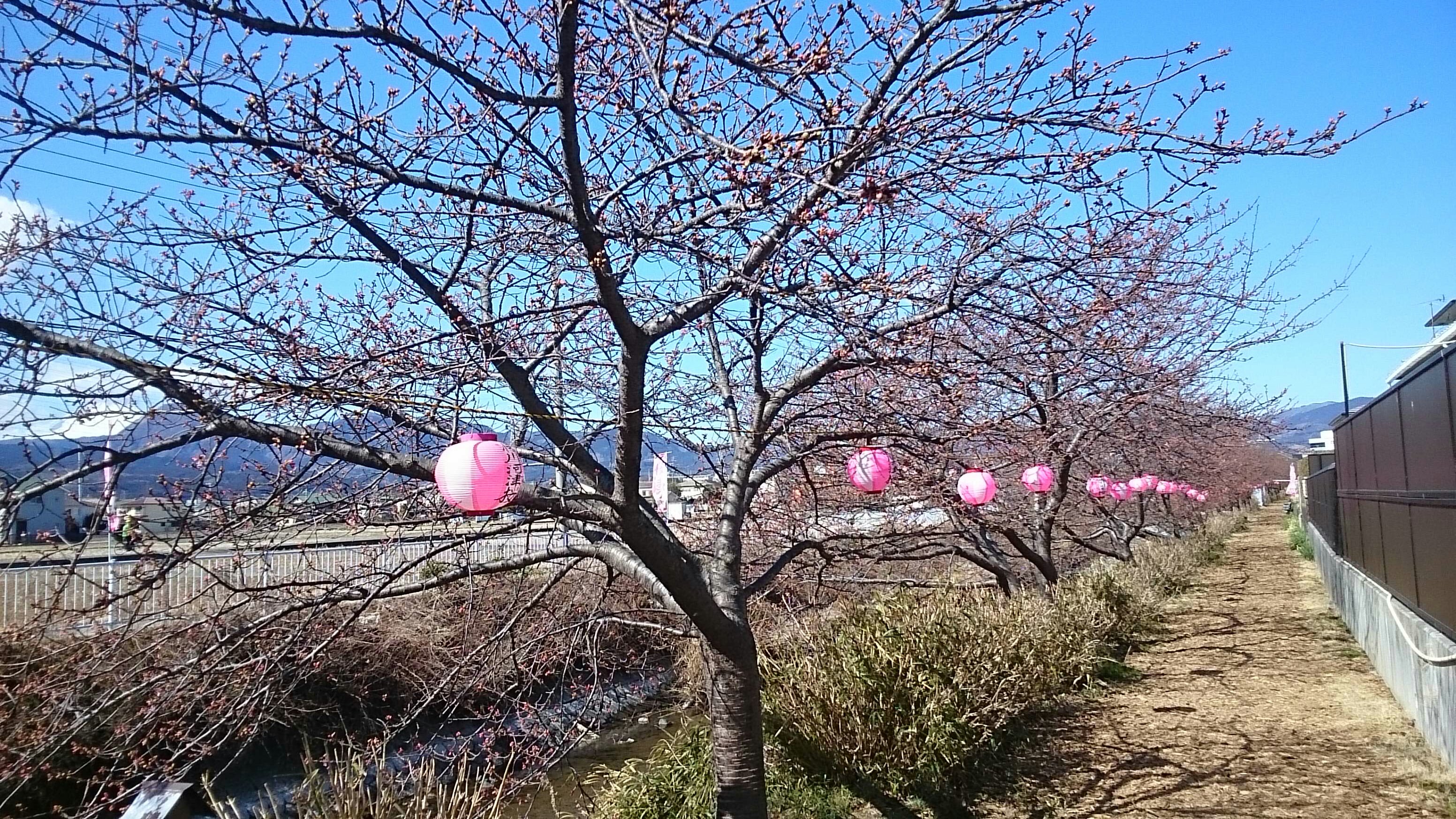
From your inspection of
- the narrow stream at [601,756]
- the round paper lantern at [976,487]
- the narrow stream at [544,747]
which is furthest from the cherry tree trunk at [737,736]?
the narrow stream at [601,756]

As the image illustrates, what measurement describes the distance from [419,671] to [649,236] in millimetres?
8119

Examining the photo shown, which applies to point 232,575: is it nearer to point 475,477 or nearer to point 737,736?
point 475,477

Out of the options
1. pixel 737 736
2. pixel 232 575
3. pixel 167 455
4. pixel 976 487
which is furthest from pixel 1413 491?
pixel 167 455

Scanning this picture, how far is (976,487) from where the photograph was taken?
18.4 ft

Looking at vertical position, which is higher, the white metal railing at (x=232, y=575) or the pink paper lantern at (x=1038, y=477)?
the pink paper lantern at (x=1038, y=477)

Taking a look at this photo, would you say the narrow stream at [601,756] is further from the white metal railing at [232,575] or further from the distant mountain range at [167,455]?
the distant mountain range at [167,455]

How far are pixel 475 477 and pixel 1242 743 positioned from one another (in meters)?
6.34

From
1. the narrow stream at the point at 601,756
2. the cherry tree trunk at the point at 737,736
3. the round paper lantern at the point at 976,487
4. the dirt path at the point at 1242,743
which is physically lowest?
the narrow stream at the point at 601,756

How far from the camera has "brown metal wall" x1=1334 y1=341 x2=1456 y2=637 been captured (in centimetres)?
596

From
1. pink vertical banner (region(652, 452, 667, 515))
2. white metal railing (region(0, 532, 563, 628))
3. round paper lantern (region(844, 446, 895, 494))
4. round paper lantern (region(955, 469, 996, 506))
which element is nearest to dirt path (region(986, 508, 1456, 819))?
round paper lantern (region(955, 469, 996, 506))

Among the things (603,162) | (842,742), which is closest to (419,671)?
(842,742)

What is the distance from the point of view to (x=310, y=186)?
3.18 m

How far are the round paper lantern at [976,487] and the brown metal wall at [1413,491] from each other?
2888 millimetres

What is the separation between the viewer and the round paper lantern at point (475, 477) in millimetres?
2852
